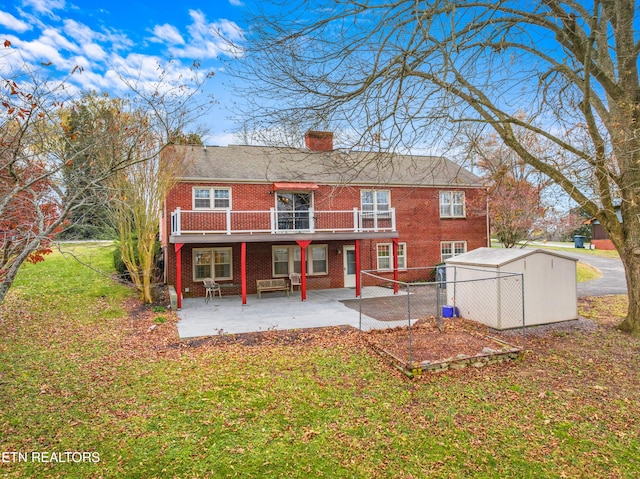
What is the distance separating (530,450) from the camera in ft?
13.9

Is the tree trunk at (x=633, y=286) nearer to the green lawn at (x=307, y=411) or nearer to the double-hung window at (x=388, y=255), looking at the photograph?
the green lawn at (x=307, y=411)

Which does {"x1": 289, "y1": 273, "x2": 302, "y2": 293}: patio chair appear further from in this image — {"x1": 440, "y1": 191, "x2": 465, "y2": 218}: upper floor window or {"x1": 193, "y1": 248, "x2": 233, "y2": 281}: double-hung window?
{"x1": 440, "y1": 191, "x2": 465, "y2": 218}: upper floor window

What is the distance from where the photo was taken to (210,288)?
47.4ft

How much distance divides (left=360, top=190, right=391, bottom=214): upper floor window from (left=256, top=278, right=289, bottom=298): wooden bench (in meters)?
5.72

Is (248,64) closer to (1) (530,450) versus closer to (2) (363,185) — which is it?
(1) (530,450)

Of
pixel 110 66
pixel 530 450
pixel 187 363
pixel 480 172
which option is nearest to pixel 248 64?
pixel 110 66

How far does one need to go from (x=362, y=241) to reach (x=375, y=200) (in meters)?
2.14

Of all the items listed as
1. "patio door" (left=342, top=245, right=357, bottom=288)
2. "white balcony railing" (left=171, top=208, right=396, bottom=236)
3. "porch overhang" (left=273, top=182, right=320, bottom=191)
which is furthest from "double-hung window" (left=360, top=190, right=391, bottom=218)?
"porch overhang" (left=273, top=182, right=320, bottom=191)

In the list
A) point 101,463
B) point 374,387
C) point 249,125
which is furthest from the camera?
point 249,125

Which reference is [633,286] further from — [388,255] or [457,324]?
[388,255]

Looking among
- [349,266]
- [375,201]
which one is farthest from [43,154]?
[375,201]

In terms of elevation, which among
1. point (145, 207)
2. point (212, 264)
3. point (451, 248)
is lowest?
point (212, 264)

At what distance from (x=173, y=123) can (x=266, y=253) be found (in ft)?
23.2

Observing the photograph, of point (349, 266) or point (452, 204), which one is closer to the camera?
point (349, 266)
